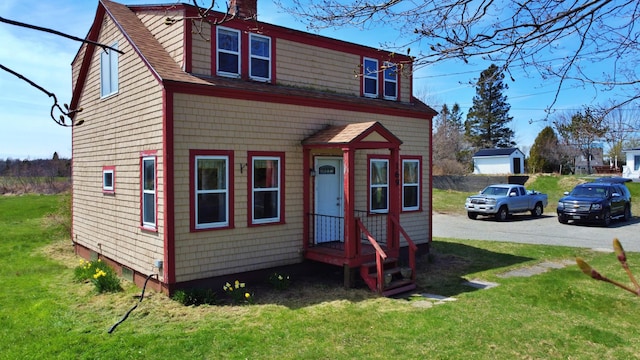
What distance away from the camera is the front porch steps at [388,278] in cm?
955

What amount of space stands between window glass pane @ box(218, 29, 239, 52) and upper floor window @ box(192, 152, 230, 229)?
245 cm

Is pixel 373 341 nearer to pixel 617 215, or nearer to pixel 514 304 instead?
pixel 514 304

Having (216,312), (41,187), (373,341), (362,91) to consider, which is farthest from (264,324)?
(41,187)

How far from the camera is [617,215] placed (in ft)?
73.0

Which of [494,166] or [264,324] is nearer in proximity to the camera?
[264,324]

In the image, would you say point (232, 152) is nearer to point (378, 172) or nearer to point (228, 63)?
point (228, 63)

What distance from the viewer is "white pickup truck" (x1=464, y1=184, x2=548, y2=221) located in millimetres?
23328

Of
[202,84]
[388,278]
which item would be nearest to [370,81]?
[202,84]

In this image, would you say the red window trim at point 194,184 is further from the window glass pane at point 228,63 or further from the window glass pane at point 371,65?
the window glass pane at point 371,65

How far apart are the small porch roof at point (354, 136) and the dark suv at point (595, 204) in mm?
14699

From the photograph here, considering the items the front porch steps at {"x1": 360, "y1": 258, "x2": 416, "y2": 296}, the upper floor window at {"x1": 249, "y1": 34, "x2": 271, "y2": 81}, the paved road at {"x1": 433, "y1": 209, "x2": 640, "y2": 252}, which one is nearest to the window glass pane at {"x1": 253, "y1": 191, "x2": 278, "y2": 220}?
the front porch steps at {"x1": 360, "y1": 258, "x2": 416, "y2": 296}

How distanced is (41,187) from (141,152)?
28.5 meters

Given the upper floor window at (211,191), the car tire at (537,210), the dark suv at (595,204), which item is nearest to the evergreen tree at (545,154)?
the car tire at (537,210)

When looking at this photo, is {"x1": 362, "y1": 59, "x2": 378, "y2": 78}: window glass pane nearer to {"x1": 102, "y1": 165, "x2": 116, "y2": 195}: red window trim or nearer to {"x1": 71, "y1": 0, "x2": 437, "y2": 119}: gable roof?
{"x1": 71, "y1": 0, "x2": 437, "y2": 119}: gable roof
